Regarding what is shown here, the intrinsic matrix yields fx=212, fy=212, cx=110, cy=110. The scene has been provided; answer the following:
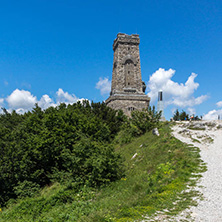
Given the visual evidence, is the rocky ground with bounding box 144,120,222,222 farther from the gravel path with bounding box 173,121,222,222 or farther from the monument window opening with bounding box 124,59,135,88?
the monument window opening with bounding box 124,59,135,88

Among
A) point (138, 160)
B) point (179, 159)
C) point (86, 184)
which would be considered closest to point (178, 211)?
point (179, 159)

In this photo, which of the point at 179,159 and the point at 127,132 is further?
the point at 127,132

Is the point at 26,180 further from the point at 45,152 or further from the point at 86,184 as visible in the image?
the point at 86,184

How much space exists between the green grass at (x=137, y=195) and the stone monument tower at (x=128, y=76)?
26.9 metres

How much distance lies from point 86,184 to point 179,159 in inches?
229

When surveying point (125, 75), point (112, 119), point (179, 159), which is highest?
point (125, 75)

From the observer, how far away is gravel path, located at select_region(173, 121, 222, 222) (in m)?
6.88

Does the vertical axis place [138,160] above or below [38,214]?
above

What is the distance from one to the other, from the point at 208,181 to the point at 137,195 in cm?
332

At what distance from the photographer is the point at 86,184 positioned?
42.0 ft

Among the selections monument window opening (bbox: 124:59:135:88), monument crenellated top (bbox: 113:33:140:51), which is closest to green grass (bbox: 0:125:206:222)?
monument window opening (bbox: 124:59:135:88)

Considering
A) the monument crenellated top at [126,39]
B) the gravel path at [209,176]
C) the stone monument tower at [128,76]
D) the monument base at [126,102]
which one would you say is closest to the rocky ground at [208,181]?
the gravel path at [209,176]

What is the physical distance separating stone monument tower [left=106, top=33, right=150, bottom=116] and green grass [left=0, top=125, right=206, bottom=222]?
1058 inches

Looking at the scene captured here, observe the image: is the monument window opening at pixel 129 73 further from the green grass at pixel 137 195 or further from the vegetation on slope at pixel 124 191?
the green grass at pixel 137 195
